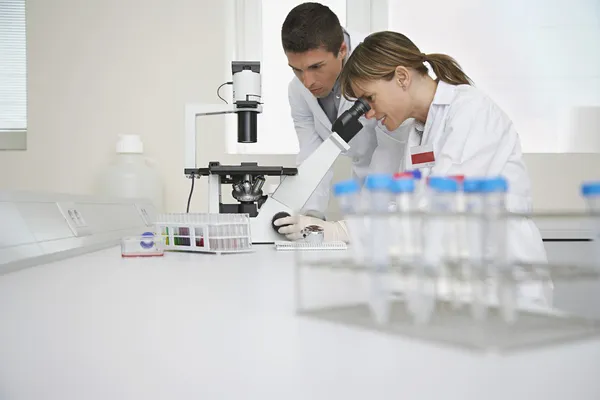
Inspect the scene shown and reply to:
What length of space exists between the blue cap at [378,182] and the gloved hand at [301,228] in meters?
1.31

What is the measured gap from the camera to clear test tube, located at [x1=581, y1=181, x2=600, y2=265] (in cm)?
44

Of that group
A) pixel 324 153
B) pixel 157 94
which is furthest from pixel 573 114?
pixel 157 94

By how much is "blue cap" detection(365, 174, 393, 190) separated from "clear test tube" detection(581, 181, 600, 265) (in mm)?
136

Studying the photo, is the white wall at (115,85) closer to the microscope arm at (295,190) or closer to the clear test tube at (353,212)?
the microscope arm at (295,190)

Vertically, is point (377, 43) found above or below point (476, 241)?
above

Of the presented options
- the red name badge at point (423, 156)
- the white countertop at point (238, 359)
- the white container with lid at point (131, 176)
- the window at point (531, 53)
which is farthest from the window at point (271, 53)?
the white countertop at point (238, 359)

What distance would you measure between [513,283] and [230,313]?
346 millimetres

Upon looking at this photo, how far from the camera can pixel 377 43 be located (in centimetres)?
171

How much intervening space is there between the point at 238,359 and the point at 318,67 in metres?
1.81

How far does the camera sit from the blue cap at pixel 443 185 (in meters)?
0.48

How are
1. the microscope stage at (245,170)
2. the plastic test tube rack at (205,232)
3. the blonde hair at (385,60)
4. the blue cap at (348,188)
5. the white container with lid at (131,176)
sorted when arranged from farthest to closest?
the white container with lid at (131,176) < the microscope stage at (245,170) < the blonde hair at (385,60) < the plastic test tube rack at (205,232) < the blue cap at (348,188)

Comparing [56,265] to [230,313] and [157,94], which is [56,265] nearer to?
[230,313]

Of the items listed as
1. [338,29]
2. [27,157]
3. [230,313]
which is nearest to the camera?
[230,313]

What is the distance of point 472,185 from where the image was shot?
47cm
